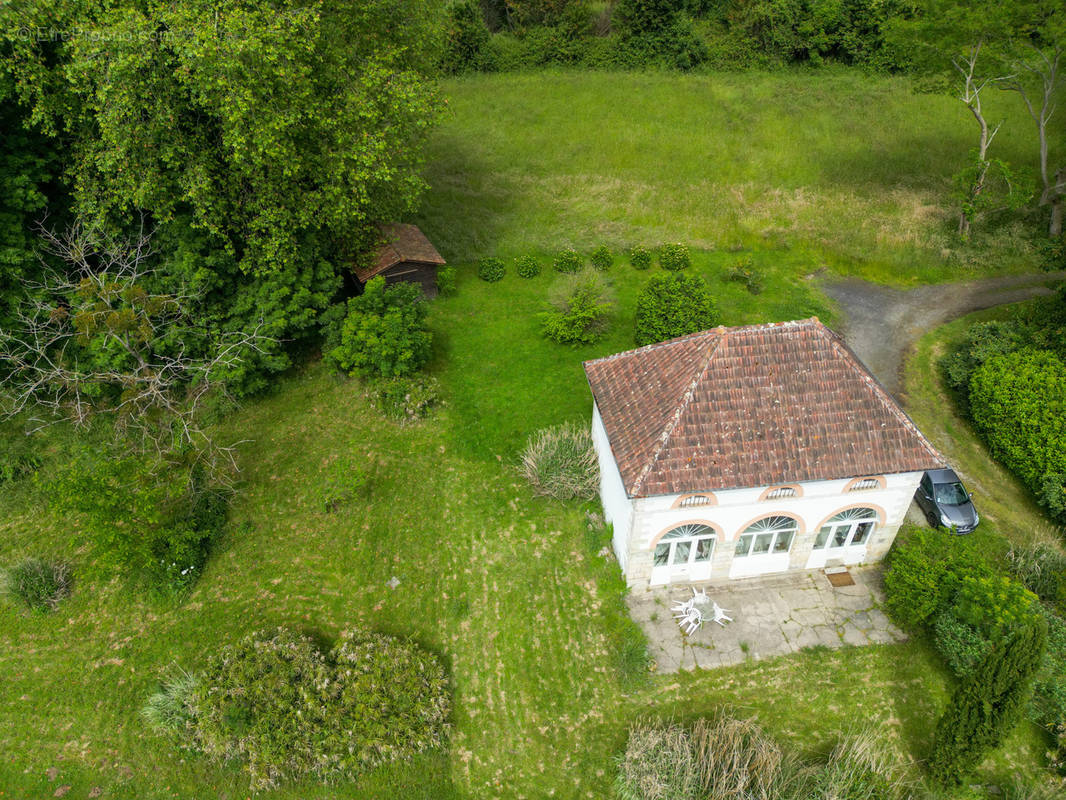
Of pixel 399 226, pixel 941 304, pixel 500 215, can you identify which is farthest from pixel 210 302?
pixel 941 304

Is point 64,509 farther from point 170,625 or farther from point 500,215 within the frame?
point 500,215

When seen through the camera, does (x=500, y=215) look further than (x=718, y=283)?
Yes

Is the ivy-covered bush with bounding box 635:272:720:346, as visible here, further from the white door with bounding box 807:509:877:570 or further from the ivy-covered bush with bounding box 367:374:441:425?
the white door with bounding box 807:509:877:570

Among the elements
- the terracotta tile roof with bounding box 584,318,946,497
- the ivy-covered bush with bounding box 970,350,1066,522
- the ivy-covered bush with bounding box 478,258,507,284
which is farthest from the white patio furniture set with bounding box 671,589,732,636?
the ivy-covered bush with bounding box 478,258,507,284

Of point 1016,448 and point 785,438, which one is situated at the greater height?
point 785,438

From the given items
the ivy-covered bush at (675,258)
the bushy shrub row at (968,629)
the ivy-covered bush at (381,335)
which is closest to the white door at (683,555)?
the bushy shrub row at (968,629)
